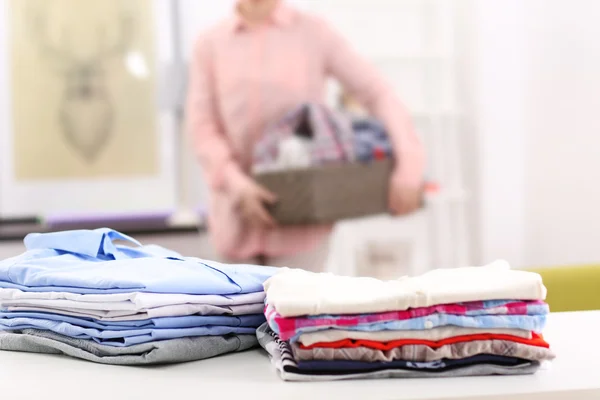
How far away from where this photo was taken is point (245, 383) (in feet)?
2.61

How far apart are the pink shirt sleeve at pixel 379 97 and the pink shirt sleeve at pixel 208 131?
0.37 m

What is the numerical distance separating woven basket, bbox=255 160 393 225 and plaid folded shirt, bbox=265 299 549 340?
1.53 meters

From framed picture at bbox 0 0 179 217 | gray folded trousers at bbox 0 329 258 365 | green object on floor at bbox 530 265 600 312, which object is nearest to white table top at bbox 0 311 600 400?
gray folded trousers at bbox 0 329 258 365

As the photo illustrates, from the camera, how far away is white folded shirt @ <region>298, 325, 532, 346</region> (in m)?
0.81

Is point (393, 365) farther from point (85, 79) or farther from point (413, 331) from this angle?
point (85, 79)

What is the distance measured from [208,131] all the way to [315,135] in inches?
13.5

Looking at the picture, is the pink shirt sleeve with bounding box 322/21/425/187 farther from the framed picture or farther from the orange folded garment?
the orange folded garment

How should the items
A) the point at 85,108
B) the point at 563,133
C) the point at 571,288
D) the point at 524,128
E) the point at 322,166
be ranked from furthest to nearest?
the point at 524,128 → the point at 563,133 → the point at 85,108 → the point at 322,166 → the point at 571,288

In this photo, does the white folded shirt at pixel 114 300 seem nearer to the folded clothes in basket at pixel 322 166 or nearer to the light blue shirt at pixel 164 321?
the light blue shirt at pixel 164 321

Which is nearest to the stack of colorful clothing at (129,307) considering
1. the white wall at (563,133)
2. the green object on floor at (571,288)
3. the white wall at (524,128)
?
the green object on floor at (571,288)

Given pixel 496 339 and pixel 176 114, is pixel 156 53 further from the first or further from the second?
pixel 496 339

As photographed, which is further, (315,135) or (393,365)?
(315,135)

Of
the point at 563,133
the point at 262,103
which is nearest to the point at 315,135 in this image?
the point at 262,103

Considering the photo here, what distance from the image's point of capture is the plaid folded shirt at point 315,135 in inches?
92.0
